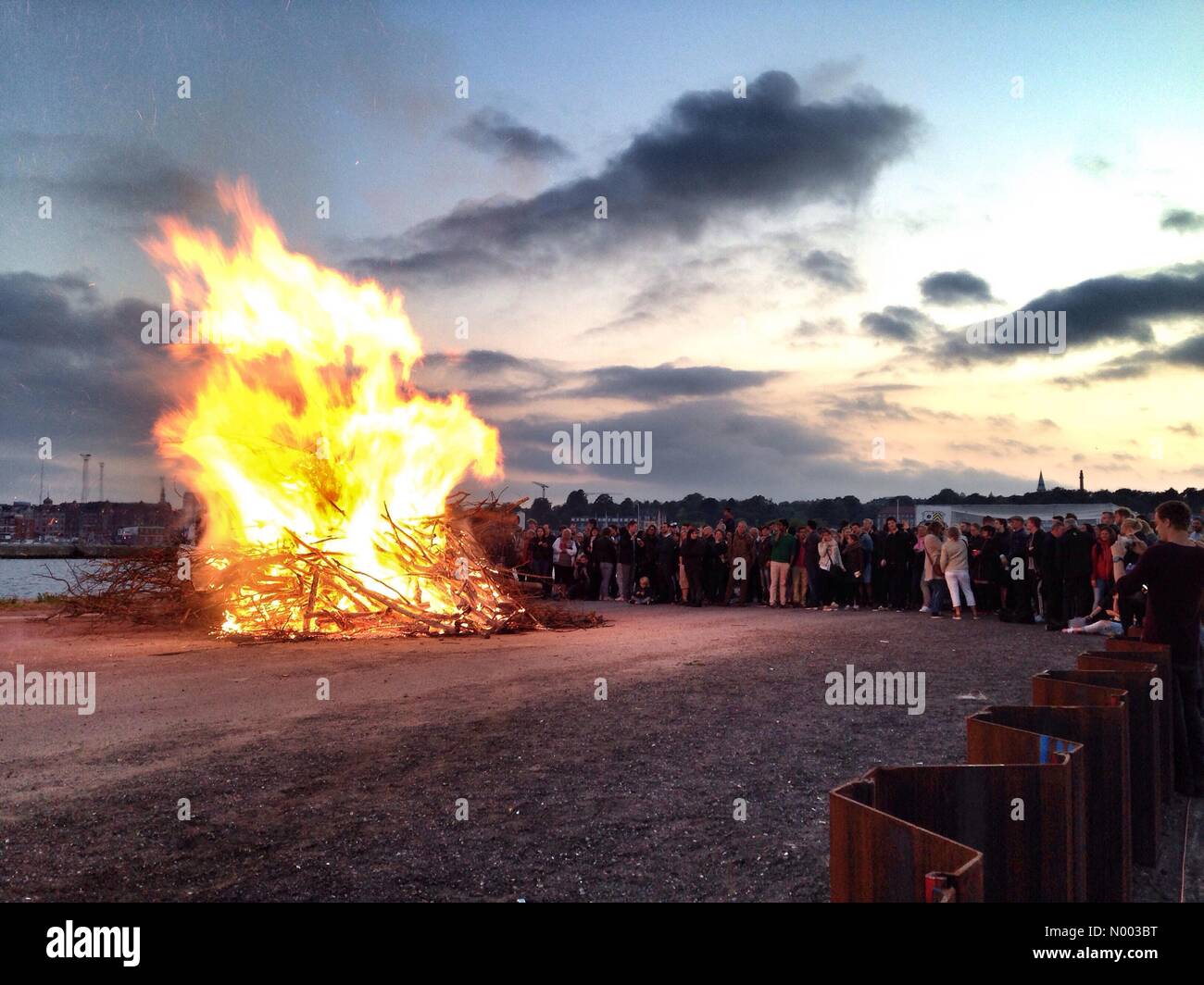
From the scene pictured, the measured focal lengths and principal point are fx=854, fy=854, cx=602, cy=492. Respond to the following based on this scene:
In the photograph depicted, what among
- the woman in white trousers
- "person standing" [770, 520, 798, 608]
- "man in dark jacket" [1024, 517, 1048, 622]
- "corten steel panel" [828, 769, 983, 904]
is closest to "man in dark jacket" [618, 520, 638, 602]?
"person standing" [770, 520, 798, 608]

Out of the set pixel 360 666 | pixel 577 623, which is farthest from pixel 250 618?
pixel 577 623

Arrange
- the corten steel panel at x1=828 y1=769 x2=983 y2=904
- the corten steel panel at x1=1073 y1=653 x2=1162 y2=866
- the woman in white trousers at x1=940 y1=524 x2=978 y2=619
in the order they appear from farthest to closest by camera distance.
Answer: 1. the woman in white trousers at x1=940 y1=524 x2=978 y2=619
2. the corten steel panel at x1=1073 y1=653 x2=1162 y2=866
3. the corten steel panel at x1=828 y1=769 x2=983 y2=904

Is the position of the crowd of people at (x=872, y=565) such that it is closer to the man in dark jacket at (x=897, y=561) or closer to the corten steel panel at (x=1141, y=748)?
the man in dark jacket at (x=897, y=561)

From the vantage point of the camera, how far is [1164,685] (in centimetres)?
639

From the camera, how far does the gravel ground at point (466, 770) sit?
4641mm

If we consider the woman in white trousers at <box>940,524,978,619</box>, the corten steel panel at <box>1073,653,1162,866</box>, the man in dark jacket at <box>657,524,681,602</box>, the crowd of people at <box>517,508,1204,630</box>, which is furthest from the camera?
the man in dark jacket at <box>657,524,681,602</box>

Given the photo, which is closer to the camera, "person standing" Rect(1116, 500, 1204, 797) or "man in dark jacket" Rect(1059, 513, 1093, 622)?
"person standing" Rect(1116, 500, 1204, 797)

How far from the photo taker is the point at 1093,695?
188 inches

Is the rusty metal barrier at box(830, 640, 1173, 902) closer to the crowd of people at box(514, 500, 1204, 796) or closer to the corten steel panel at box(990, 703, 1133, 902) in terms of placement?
the corten steel panel at box(990, 703, 1133, 902)

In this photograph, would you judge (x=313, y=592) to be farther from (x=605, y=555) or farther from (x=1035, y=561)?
(x=1035, y=561)

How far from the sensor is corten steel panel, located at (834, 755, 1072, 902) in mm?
2963

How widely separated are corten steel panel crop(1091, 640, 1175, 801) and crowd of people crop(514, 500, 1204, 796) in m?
0.62
